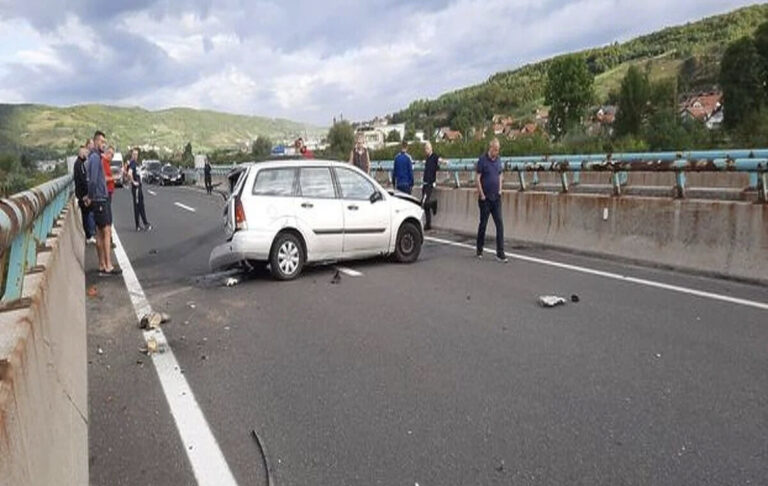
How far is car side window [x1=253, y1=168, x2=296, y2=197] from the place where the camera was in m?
10.2

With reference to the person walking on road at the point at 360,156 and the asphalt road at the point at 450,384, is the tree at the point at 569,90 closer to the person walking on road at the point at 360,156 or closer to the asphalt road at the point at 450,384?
the person walking on road at the point at 360,156

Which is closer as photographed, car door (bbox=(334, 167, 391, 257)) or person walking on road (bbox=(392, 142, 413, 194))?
car door (bbox=(334, 167, 391, 257))

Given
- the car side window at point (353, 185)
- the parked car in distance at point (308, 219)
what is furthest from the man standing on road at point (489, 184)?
the car side window at point (353, 185)

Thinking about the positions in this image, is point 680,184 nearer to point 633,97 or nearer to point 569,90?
point 633,97

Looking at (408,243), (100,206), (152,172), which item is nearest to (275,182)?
(408,243)

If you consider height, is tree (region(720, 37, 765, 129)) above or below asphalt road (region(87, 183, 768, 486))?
above

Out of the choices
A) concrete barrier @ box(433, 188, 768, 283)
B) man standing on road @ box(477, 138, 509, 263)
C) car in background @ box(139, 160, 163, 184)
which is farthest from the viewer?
car in background @ box(139, 160, 163, 184)

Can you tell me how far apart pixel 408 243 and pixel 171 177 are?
47.7 meters

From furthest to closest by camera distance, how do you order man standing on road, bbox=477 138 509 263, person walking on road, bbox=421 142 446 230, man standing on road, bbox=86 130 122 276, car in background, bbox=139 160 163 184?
car in background, bbox=139 160 163 184, person walking on road, bbox=421 142 446 230, man standing on road, bbox=477 138 509 263, man standing on road, bbox=86 130 122 276

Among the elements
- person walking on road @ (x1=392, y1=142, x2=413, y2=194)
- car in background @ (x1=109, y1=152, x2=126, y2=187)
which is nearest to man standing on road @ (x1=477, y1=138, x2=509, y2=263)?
person walking on road @ (x1=392, y1=142, x2=413, y2=194)

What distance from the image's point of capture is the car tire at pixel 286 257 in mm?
10086

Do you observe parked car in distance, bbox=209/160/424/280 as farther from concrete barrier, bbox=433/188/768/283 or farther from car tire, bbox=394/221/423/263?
concrete barrier, bbox=433/188/768/283

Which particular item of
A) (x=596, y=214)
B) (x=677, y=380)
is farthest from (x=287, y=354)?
(x=596, y=214)

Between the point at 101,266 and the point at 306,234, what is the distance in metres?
3.67
